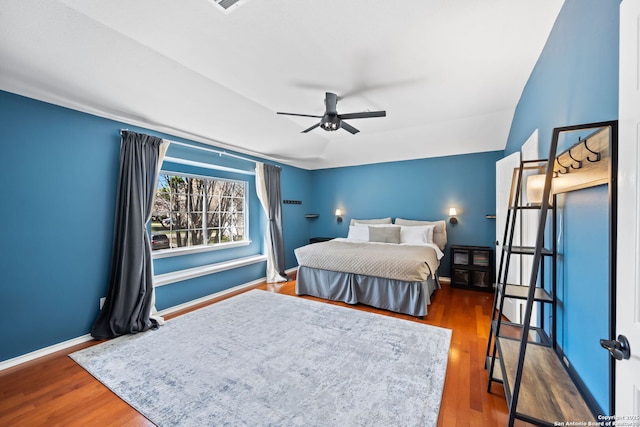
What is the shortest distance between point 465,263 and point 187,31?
4775 millimetres

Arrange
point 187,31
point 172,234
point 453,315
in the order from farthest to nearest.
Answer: point 172,234
point 453,315
point 187,31

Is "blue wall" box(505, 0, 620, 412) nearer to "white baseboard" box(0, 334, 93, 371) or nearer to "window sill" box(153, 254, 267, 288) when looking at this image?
"window sill" box(153, 254, 267, 288)

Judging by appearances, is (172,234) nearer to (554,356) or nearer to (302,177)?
(302,177)

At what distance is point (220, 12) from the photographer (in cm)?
170

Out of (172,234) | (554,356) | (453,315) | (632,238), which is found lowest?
(453,315)

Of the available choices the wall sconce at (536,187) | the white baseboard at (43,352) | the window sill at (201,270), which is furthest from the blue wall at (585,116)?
the white baseboard at (43,352)

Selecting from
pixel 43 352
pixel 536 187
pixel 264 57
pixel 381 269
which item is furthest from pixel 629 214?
pixel 43 352

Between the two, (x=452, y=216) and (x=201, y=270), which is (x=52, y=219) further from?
(x=452, y=216)

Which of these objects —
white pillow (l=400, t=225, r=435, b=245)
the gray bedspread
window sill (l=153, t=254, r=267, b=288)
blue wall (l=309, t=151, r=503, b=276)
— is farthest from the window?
white pillow (l=400, t=225, r=435, b=245)

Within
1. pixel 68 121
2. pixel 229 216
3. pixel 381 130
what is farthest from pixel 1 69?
pixel 381 130

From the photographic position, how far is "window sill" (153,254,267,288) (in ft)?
10.6

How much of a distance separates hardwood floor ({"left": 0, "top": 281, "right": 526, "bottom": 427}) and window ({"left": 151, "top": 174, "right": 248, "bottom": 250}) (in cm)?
165

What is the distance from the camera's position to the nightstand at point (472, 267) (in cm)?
405

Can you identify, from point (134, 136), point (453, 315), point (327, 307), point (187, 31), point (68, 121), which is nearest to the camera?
point (187, 31)
